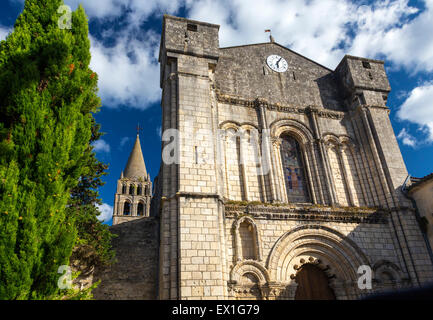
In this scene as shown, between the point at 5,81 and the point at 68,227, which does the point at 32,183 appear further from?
the point at 5,81

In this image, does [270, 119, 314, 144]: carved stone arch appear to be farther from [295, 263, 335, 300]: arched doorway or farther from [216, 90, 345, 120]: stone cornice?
[295, 263, 335, 300]: arched doorway

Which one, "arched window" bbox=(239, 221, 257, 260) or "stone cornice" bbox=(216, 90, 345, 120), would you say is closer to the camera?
"arched window" bbox=(239, 221, 257, 260)

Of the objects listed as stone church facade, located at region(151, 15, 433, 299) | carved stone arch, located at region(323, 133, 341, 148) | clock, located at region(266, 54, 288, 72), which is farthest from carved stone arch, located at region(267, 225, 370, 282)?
clock, located at region(266, 54, 288, 72)

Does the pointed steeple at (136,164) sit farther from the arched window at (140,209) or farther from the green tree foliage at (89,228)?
the green tree foliage at (89,228)

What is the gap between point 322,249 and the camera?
1034cm

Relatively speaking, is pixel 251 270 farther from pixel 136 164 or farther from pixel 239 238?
pixel 136 164

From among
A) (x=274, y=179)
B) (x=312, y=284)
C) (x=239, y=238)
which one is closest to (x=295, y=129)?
(x=274, y=179)

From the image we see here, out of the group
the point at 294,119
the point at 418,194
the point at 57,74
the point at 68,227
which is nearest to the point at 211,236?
the point at 68,227

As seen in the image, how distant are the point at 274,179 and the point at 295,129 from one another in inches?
105

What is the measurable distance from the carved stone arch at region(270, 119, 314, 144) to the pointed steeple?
27.1 meters

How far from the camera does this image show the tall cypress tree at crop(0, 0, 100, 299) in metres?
5.42

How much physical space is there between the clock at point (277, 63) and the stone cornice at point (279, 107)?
218cm

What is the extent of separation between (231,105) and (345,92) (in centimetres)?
543

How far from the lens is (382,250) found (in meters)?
10.6
